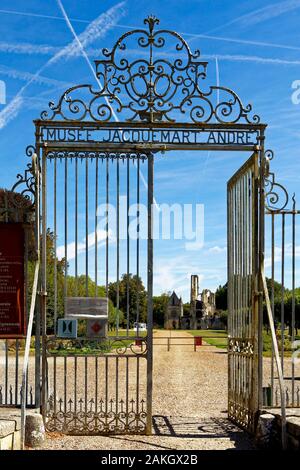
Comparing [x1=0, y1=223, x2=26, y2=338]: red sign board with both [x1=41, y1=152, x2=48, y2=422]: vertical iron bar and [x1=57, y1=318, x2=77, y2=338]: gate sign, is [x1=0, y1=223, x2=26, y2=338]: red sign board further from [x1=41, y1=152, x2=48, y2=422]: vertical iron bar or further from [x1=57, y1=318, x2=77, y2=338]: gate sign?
[x1=57, y1=318, x2=77, y2=338]: gate sign

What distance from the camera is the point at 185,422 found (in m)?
10.8

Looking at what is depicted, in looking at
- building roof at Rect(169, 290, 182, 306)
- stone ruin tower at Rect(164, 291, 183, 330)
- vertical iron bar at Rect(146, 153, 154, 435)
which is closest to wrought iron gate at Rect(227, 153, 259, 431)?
A: vertical iron bar at Rect(146, 153, 154, 435)

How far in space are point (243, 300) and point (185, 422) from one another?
7.48 ft

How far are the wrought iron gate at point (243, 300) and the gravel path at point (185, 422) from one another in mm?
446

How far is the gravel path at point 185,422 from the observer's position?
29.5 feet

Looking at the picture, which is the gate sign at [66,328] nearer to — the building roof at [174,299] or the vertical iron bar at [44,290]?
the vertical iron bar at [44,290]

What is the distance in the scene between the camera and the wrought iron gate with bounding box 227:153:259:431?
974cm

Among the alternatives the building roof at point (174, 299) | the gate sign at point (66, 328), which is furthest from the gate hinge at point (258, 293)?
the building roof at point (174, 299)

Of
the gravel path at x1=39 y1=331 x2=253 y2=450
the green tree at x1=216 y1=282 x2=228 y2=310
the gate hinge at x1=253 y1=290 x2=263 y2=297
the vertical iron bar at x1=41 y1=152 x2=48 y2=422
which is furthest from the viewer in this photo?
the green tree at x1=216 y1=282 x2=228 y2=310

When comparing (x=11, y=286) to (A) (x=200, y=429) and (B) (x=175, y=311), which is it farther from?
(B) (x=175, y=311)

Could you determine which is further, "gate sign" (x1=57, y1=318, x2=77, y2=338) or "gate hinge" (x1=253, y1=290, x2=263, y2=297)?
"gate hinge" (x1=253, y1=290, x2=263, y2=297)

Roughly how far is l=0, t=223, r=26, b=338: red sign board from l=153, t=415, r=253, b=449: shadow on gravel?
2.61m

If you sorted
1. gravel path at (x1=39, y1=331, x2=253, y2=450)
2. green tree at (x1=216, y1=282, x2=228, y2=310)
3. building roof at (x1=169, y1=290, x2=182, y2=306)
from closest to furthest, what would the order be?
1. gravel path at (x1=39, y1=331, x2=253, y2=450)
2. building roof at (x1=169, y1=290, x2=182, y2=306)
3. green tree at (x1=216, y1=282, x2=228, y2=310)
